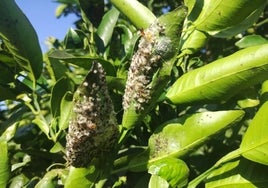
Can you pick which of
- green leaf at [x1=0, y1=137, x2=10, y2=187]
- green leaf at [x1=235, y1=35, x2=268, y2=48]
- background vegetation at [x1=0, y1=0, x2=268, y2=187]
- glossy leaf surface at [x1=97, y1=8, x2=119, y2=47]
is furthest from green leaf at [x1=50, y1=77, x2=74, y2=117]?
green leaf at [x1=235, y1=35, x2=268, y2=48]

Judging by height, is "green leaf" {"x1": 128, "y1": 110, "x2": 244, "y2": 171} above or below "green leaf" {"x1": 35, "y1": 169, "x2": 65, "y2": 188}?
above

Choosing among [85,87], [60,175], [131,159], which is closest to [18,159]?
[60,175]

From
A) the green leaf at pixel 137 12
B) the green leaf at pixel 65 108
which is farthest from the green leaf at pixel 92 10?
the green leaf at pixel 65 108

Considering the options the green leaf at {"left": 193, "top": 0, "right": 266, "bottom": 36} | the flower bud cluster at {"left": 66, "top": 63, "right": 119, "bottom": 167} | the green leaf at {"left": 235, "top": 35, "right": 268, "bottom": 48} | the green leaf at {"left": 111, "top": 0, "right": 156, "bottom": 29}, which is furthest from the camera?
the green leaf at {"left": 235, "top": 35, "right": 268, "bottom": 48}

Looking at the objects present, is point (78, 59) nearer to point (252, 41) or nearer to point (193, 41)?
point (193, 41)

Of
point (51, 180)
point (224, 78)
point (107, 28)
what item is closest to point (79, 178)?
point (51, 180)

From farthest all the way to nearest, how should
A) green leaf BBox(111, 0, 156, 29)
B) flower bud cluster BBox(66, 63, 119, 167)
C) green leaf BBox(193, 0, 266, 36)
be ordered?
1. green leaf BBox(111, 0, 156, 29)
2. green leaf BBox(193, 0, 266, 36)
3. flower bud cluster BBox(66, 63, 119, 167)

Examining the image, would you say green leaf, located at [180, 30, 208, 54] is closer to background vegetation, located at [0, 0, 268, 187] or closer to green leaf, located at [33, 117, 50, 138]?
background vegetation, located at [0, 0, 268, 187]
